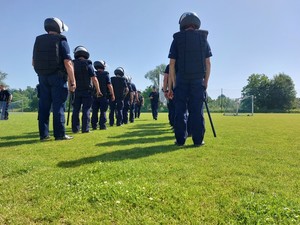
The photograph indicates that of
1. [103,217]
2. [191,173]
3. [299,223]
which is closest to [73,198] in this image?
[103,217]

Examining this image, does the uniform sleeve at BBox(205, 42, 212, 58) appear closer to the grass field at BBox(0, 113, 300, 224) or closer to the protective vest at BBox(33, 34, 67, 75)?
the grass field at BBox(0, 113, 300, 224)

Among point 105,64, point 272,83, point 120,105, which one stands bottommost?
point 120,105

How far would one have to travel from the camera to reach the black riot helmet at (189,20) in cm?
589

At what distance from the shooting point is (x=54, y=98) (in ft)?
21.9

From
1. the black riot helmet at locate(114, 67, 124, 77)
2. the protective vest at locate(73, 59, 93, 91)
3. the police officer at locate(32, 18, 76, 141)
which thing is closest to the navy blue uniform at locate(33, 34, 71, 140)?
the police officer at locate(32, 18, 76, 141)

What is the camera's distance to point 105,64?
1104cm

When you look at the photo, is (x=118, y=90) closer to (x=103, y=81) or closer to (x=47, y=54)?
(x=103, y=81)

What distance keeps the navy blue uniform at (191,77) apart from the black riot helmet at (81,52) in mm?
3912

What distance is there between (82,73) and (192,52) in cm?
423

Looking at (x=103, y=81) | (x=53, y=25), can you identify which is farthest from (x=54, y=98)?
(x=103, y=81)

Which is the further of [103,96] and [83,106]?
[103,96]

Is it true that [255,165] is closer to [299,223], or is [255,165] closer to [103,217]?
[299,223]

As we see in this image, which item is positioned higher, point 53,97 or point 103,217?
point 53,97

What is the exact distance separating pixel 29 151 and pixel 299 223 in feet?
15.0
